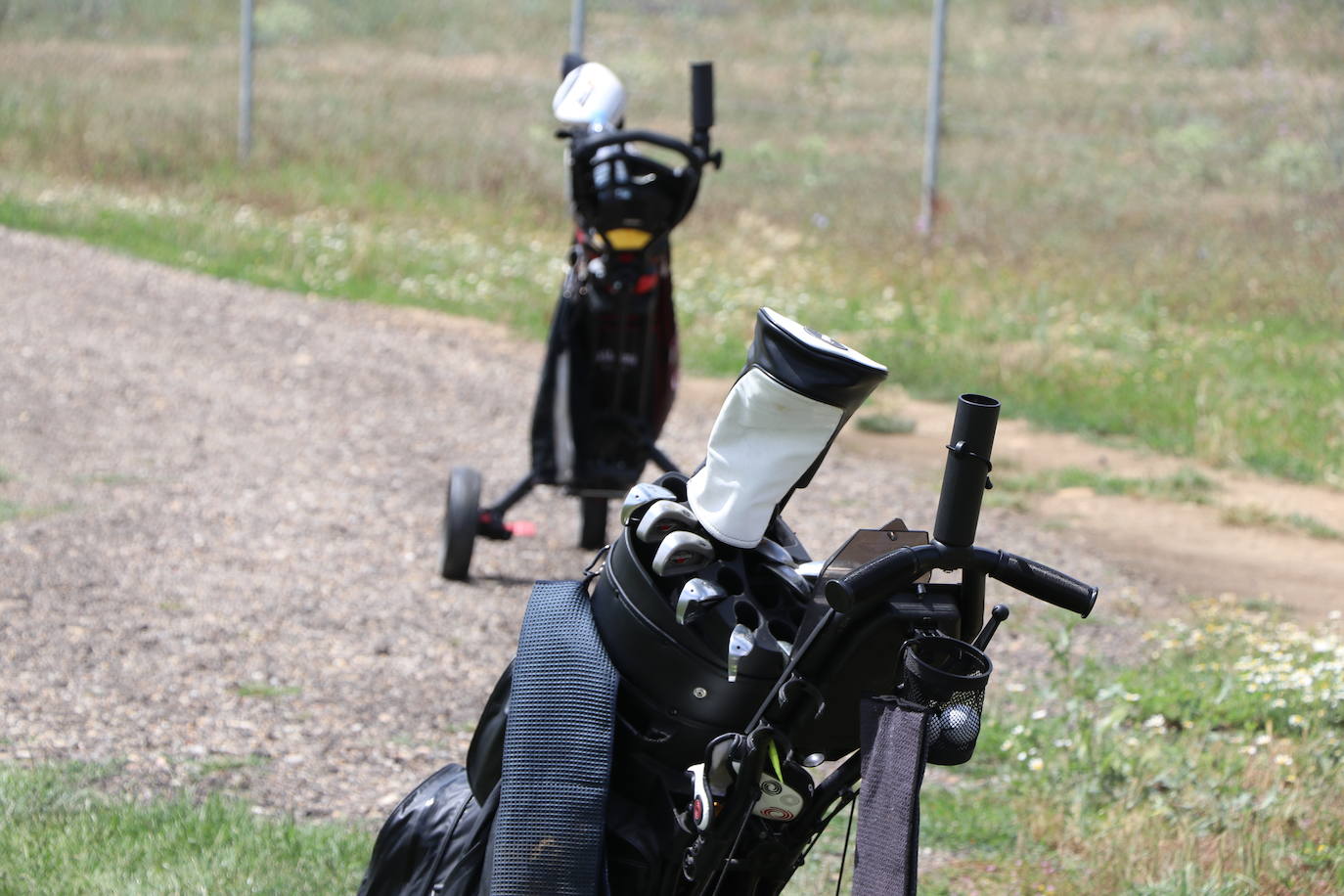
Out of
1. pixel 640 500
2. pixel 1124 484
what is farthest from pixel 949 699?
pixel 1124 484

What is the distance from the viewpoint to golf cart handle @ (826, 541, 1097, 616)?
178 centimetres

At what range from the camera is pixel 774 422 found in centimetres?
204

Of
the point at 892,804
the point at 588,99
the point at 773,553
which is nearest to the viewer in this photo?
the point at 892,804

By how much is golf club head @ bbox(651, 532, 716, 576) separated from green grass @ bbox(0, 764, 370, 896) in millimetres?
1630

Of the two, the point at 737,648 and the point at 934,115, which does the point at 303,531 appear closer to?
the point at 737,648

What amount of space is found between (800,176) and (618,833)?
14324 millimetres

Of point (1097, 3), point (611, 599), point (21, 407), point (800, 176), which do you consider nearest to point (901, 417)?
point (21, 407)

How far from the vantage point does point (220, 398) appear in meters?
8.22

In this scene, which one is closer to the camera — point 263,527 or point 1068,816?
point 1068,816

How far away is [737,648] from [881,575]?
0.31 metres

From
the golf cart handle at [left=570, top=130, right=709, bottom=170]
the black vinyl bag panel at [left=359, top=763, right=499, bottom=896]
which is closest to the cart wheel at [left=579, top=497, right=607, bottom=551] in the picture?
the golf cart handle at [left=570, top=130, right=709, bottom=170]

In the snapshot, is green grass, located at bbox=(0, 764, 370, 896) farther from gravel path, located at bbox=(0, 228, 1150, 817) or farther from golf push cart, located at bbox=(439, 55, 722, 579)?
golf push cart, located at bbox=(439, 55, 722, 579)

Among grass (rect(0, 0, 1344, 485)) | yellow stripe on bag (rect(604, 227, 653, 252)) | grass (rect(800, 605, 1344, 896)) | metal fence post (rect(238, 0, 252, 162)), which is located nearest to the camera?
grass (rect(800, 605, 1344, 896))

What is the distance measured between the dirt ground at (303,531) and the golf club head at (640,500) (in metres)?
1.95
